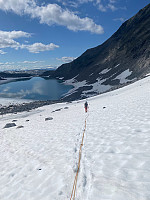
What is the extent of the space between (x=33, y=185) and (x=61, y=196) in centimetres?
131

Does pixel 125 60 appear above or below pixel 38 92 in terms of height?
above

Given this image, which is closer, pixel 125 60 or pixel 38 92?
pixel 125 60

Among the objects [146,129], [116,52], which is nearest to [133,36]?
[116,52]

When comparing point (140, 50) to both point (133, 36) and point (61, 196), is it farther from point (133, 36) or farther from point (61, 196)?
point (61, 196)

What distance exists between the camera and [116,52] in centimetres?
10356

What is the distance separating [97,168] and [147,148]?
2187 mm

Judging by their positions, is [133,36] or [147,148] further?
[133,36]

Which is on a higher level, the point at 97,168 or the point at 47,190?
the point at 97,168

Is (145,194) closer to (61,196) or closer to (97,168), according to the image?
(97,168)

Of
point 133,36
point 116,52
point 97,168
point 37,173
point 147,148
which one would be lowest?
point 37,173

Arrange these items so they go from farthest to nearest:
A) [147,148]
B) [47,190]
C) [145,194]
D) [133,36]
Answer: [133,36] → [147,148] → [47,190] → [145,194]

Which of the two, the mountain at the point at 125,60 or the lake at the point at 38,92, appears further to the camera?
the lake at the point at 38,92

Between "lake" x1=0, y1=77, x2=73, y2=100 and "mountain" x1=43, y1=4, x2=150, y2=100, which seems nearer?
"mountain" x1=43, y1=4, x2=150, y2=100

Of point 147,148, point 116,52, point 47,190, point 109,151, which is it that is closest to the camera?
point 47,190
